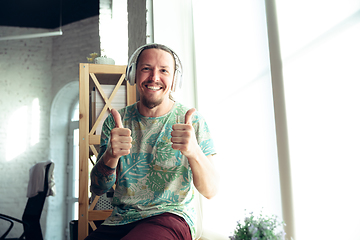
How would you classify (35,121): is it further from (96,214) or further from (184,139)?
(184,139)

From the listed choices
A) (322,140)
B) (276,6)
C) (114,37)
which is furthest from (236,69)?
(114,37)

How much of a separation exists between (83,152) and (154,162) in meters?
0.91

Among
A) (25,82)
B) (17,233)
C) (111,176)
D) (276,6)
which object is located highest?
(25,82)

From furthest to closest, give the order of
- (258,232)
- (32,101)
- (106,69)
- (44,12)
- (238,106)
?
(32,101)
(44,12)
(106,69)
(238,106)
(258,232)

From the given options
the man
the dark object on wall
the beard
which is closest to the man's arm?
the man

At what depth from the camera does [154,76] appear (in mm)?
1435

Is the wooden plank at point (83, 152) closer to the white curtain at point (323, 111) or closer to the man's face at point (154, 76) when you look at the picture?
the man's face at point (154, 76)

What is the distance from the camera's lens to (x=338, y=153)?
109 cm

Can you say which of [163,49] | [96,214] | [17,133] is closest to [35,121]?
[17,133]

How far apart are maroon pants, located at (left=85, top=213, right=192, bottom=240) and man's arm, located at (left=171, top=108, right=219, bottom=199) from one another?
0.19 meters

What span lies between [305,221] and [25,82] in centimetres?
620

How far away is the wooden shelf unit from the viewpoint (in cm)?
202

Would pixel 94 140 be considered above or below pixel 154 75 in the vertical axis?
below

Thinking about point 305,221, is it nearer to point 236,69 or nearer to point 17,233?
point 236,69
